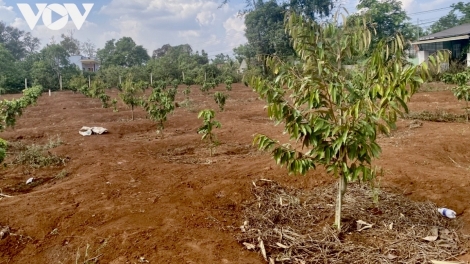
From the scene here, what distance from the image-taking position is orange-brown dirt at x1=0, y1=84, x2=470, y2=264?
3.36 metres

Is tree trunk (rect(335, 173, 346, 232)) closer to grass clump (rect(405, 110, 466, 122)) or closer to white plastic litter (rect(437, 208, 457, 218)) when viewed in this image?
white plastic litter (rect(437, 208, 457, 218))

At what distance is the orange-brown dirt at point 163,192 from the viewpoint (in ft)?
11.0

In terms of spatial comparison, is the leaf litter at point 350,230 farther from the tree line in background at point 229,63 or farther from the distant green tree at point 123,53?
the distant green tree at point 123,53

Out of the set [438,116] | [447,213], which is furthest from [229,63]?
[447,213]

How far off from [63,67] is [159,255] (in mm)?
36162

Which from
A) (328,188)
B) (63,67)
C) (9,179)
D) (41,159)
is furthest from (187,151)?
(63,67)

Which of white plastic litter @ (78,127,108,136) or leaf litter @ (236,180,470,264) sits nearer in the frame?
leaf litter @ (236,180,470,264)

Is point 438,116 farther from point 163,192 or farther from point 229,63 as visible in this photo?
point 229,63

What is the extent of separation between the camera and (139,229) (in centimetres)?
362

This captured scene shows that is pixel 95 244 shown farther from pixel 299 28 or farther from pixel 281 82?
pixel 299 28

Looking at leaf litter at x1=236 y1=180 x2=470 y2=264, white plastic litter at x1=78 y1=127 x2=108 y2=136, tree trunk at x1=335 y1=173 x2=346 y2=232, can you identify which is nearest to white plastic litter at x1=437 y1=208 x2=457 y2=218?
leaf litter at x1=236 y1=180 x2=470 y2=264

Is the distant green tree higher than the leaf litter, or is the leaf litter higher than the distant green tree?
the distant green tree

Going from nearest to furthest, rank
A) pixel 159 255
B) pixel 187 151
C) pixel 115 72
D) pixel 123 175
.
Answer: pixel 159 255 < pixel 123 175 < pixel 187 151 < pixel 115 72

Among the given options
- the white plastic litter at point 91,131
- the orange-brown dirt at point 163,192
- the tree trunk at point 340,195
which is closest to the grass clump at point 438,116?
the orange-brown dirt at point 163,192
